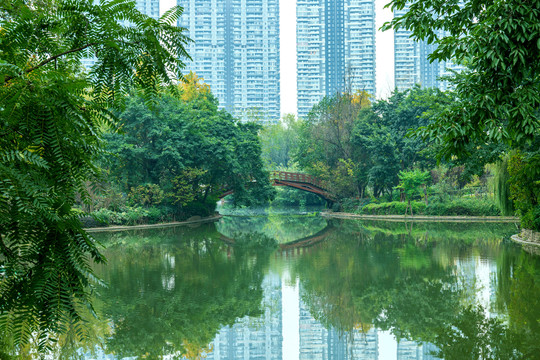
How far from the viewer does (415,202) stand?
93.1ft

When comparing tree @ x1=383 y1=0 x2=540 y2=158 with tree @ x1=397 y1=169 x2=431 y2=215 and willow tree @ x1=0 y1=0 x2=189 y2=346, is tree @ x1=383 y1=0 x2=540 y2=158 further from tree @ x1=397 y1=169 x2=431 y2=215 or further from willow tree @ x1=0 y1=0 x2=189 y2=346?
tree @ x1=397 y1=169 x2=431 y2=215

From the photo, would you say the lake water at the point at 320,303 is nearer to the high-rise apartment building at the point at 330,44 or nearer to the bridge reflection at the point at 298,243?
the bridge reflection at the point at 298,243

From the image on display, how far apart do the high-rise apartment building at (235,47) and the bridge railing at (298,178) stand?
5847 centimetres

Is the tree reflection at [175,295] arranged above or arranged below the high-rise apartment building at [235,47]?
below

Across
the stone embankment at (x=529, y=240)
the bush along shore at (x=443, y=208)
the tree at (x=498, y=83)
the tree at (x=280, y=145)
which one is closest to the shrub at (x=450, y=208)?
the bush along shore at (x=443, y=208)

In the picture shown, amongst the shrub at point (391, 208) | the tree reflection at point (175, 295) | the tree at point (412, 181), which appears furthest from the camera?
the shrub at point (391, 208)

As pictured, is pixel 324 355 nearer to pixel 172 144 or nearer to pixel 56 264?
pixel 56 264

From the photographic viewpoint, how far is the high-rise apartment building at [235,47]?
93.1m

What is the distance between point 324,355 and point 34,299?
4.82 meters

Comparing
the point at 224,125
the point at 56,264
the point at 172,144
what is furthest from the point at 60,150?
the point at 224,125

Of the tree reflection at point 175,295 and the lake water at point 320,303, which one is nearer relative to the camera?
the lake water at point 320,303

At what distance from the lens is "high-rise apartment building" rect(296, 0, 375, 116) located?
9094cm

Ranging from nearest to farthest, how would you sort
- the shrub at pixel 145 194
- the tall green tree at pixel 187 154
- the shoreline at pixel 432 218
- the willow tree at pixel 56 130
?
the willow tree at pixel 56 130 → the tall green tree at pixel 187 154 → the shrub at pixel 145 194 → the shoreline at pixel 432 218

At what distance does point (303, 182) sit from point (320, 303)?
26.7m
